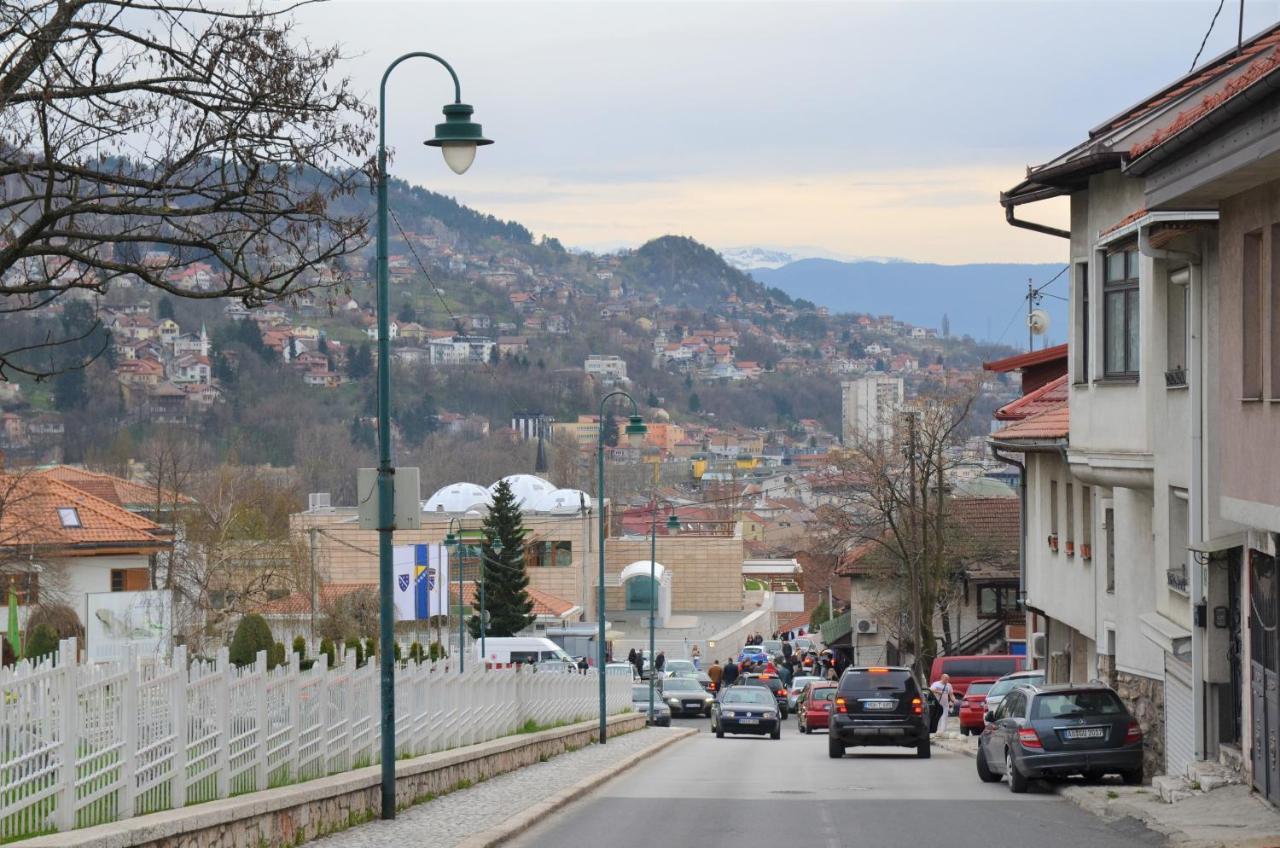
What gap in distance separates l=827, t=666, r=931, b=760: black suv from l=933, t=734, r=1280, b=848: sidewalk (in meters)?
9.73

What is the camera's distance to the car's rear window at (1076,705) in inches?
830

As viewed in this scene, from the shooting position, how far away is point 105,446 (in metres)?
175

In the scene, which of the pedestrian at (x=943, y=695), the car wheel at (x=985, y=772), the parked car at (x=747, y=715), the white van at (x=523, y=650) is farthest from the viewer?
the white van at (x=523, y=650)

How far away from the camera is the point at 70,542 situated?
66.2 m

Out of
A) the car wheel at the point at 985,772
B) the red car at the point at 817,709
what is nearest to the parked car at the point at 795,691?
the red car at the point at 817,709

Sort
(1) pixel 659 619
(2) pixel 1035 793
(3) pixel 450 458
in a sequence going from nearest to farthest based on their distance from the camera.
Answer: (2) pixel 1035 793 → (1) pixel 659 619 → (3) pixel 450 458

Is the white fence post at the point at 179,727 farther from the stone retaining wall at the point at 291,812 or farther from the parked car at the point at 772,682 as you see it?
the parked car at the point at 772,682

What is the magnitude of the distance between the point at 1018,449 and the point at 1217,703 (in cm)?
1516

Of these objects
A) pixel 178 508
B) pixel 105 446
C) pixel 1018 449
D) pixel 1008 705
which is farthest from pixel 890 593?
pixel 105 446

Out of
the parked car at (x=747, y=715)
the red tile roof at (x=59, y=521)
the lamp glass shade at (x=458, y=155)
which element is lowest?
the parked car at (x=747, y=715)

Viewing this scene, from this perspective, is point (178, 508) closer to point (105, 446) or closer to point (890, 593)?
point (890, 593)

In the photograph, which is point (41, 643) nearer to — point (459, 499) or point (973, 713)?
point (973, 713)

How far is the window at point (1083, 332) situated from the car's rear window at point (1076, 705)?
5191 mm

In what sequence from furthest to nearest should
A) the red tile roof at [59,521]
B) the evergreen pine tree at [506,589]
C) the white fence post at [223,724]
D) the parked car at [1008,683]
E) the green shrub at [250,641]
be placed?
the evergreen pine tree at [506,589], the red tile roof at [59,521], the green shrub at [250,641], the parked car at [1008,683], the white fence post at [223,724]
